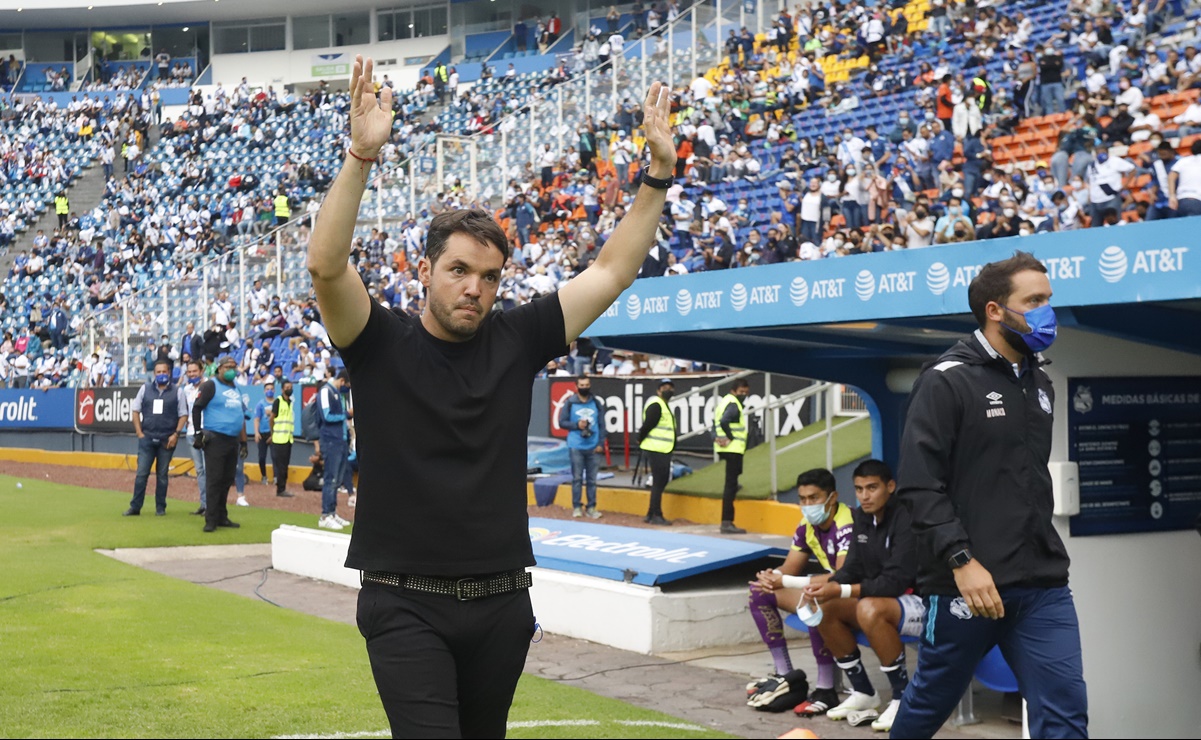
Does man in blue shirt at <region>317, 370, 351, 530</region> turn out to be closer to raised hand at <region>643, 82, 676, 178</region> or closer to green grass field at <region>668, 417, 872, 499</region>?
green grass field at <region>668, 417, 872, 499</region>

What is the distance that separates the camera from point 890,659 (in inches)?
318

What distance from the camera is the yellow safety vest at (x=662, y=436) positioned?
18.4m

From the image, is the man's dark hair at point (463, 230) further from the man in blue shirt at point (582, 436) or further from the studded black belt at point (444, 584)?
the man in blue shirt at point (582, 436)

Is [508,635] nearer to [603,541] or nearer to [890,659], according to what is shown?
[890,659]

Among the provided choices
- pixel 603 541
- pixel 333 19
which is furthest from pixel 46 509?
pixel 333 19

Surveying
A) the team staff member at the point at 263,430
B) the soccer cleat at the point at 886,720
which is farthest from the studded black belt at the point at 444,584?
the team staff member at the point at 263,430

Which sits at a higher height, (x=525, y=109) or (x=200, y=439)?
(x=525, y=109)

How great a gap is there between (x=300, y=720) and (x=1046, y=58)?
17.5m

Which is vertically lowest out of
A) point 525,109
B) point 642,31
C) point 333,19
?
point 525,109

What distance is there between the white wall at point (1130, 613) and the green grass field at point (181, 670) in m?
2.10

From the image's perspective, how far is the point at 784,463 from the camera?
1900 centimetres

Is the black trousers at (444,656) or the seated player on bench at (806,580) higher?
the black trousers at (444,656)

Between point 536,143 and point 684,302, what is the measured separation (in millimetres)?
24419

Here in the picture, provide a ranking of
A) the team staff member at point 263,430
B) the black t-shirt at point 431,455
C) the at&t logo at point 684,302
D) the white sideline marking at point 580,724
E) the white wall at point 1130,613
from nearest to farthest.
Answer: the black t-shirt at point 431,455 < the white sideline marking at point 580,724 < the white wall at point 1130,613 < the at&t logo at point 684,302 < the team staff member at point 263,430
